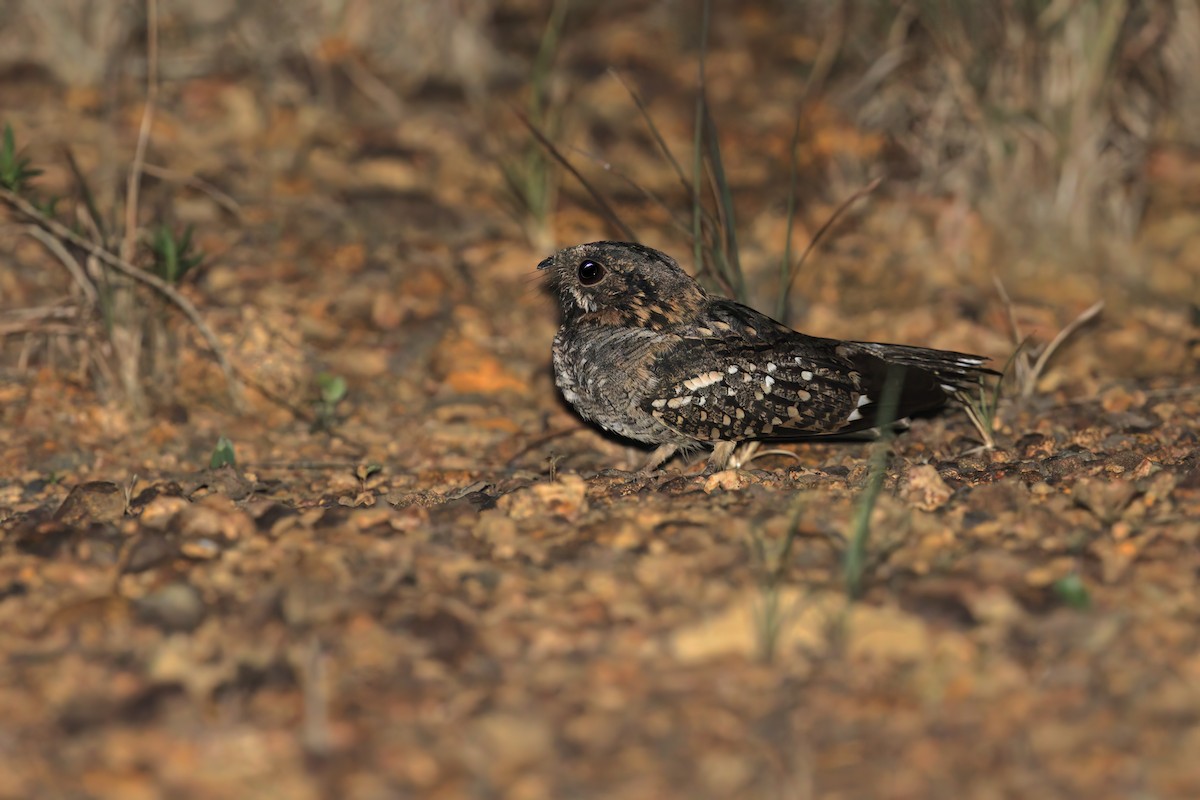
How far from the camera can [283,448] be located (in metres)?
5.30

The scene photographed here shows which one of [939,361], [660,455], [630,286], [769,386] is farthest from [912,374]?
[630,286]

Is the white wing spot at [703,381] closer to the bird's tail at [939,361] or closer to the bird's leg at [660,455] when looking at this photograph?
the bird's leg at [660,455]

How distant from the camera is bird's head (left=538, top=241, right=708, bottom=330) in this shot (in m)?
4.98

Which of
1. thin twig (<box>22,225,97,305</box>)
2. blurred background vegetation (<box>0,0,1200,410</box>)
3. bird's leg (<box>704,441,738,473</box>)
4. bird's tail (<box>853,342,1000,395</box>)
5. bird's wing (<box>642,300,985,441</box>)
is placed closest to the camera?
bird's wing (<box>642,300,985,441</box>)

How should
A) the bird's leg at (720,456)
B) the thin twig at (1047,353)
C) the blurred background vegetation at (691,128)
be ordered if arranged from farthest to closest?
the blurred background vegetation at (691,128), the thin twig at (1047,353), the bird's leg at (720,456)

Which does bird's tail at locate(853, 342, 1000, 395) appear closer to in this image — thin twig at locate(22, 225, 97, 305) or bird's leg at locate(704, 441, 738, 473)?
bird's leg at locate(704, 441, 738, 473)

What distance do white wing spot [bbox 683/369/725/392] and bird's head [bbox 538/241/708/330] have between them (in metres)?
0.30

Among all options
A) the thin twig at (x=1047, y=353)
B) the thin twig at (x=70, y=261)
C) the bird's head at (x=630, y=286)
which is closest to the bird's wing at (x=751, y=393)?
the bird's head at (x=630, y=286)

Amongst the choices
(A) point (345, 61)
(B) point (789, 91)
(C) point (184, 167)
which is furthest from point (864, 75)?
(C) point (184, 167)

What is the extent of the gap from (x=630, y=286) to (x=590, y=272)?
18 centimetres

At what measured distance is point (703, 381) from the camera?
4785 millimetres

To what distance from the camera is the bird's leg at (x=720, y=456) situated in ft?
16.2

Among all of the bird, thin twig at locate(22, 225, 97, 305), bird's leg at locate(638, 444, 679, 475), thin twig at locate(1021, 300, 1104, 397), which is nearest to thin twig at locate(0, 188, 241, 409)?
thin twig at locate(22, 225, 97, 305)

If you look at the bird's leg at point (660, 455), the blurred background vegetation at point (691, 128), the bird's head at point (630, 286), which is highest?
the blurred background vegetation at point (691, 128)
